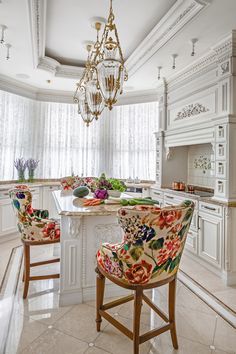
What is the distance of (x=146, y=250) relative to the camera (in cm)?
143

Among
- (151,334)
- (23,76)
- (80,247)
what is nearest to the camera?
(151,334)

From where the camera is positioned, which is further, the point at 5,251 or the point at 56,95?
the point at 56,95

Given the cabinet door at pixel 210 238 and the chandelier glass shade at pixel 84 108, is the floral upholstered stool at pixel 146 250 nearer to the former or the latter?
the cabinet door at pixel 210 238

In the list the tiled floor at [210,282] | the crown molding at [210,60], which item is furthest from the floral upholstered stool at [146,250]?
the crown molding at [210,60]

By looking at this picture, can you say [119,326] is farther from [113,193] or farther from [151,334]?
[113,193]

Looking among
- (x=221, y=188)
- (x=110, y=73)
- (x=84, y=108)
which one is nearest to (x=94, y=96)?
(x=84, y=108)

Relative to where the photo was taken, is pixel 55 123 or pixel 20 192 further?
pixel 55 123

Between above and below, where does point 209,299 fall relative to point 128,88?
below

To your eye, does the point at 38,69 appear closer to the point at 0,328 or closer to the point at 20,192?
the point at 20,192

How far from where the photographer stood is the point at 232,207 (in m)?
2.79

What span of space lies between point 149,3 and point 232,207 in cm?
240

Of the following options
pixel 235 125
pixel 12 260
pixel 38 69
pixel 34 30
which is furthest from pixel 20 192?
pixel 38 69

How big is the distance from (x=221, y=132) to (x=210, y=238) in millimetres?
1331

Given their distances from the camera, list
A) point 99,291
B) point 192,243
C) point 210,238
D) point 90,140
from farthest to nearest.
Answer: point 90,140, point 192,243, point 210,238, point 99,291
